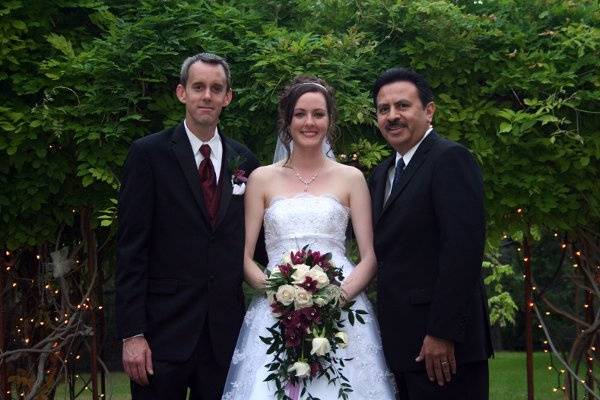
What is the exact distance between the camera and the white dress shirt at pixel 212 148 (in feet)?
16.1

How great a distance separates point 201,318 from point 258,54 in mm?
1846

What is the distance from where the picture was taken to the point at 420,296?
4.40 meters

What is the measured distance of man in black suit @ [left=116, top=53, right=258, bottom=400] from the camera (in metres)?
4.64

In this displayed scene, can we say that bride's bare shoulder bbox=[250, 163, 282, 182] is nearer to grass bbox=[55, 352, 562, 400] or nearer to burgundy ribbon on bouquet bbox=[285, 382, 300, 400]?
burgundy ribbon on bouquet bbox=[285, 382, 300, 400]

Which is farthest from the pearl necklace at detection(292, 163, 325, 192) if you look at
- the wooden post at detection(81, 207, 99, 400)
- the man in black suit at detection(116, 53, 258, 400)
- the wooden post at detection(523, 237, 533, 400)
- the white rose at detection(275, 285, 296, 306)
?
the wooden post at detection(523, 237, 533, 400)

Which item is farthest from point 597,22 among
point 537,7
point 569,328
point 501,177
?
point 569,328

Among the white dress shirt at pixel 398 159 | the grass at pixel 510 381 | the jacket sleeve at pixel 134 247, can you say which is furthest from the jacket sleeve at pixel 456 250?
the grass at pixel 510 381

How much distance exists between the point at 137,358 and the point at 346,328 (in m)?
1.04

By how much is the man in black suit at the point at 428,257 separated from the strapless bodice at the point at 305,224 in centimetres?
32

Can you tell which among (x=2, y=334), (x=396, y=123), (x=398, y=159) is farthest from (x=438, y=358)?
(x=2, y=334)

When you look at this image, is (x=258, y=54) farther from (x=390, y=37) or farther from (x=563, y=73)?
(x=563, y=73)

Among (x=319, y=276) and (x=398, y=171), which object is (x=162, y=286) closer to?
(x=319, y=276)

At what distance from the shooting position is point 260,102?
229 inches

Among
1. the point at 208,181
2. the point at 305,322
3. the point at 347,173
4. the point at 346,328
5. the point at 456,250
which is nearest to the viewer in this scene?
the point at 456,250
